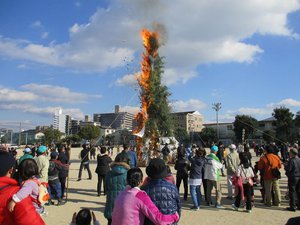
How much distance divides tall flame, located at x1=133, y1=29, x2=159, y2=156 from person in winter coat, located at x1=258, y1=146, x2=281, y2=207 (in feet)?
46.4

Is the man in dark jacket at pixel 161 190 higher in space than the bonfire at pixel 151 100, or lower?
lower

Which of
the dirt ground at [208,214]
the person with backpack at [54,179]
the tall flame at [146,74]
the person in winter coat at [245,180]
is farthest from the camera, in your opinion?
the tall flame at [146,74]

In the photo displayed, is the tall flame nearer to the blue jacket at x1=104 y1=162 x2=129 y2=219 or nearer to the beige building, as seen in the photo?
the blue jacket at x1=104 y1=162 x2=129 y2=219

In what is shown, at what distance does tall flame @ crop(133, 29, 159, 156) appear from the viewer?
23453mm

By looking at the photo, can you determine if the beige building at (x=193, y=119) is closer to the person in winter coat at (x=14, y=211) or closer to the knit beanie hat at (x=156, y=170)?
the knit beanie hat at (x=156, y=170)

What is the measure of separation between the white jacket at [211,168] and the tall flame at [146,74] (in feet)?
44.9

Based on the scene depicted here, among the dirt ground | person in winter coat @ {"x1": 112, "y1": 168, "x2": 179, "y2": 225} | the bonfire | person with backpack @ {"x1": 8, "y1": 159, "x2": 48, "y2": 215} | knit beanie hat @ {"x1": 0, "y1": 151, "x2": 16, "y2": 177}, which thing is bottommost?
the dirt ground

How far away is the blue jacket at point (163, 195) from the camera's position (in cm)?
376

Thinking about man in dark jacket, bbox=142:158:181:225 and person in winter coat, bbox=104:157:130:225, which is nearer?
man in dark jacket, bbox=142:158:181:225

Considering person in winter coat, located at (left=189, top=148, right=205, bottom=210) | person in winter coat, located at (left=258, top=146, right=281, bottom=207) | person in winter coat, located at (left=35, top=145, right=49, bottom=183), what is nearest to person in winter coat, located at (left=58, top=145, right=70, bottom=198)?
person in winter coat, located at (left=35, top=145, right=49, bottom=183)

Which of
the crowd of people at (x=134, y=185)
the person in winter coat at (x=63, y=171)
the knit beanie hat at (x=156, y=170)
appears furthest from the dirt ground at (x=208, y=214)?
the knit beanie hat at (x=156, y=170)

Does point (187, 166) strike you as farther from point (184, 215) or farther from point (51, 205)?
point (51, 205)

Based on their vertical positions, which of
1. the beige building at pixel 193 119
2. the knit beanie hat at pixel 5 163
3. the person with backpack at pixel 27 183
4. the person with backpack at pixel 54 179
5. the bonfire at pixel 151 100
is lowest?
the person with backpack at pixel 54 179

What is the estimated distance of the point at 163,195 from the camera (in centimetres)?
380
